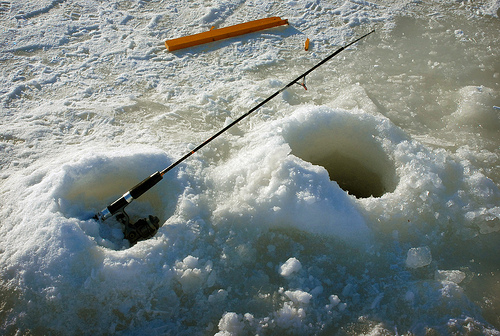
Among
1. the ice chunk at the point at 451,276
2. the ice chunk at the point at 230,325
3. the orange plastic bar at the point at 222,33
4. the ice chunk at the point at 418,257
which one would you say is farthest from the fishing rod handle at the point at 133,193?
the orange plastic bar at the point at 222,33

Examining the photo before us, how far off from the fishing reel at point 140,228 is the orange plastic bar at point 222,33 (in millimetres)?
3072

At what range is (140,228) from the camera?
9.49ft

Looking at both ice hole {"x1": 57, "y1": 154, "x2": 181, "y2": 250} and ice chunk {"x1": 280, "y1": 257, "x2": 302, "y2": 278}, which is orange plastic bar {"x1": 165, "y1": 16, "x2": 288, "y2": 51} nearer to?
ice hole {"x1": 57, "y1": 154, "x2": 181, "y2": 250}

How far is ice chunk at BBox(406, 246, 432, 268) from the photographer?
2.74 metres

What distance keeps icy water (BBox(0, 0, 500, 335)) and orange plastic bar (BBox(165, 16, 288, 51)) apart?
0.21m

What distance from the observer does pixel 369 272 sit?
2.75 metres

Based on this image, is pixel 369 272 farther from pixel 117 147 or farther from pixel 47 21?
pixel 47 21

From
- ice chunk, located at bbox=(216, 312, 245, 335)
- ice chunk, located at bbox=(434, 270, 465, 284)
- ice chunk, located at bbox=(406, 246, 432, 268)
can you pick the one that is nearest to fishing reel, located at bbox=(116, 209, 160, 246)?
ice chunk, located at bbox=(216, 312, 245, 335)

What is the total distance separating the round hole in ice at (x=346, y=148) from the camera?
357 centimetres

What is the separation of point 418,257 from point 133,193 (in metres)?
2.22

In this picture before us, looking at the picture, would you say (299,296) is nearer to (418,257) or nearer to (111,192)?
(418,257)

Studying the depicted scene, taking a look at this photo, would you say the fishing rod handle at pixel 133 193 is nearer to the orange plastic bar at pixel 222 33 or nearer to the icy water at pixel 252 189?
the icy water at pixel 252 189

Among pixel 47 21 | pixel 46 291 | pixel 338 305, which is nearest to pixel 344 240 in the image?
pixel 338 305

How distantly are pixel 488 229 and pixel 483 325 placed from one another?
34.5 inches
